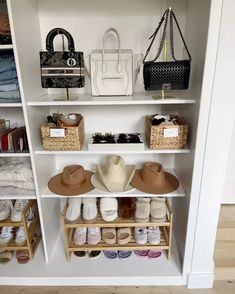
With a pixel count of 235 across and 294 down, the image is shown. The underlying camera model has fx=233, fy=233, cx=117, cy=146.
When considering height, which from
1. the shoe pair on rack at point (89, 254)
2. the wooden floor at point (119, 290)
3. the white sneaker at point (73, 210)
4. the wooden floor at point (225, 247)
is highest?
the white sneaker at point (73, 210)

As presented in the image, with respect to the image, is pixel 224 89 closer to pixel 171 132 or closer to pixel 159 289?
pixel 171 132

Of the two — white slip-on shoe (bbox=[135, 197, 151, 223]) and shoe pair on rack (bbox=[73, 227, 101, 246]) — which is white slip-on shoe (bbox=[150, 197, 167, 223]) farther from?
shoe pair on rack (bbox=[73, 227, 101, 246])

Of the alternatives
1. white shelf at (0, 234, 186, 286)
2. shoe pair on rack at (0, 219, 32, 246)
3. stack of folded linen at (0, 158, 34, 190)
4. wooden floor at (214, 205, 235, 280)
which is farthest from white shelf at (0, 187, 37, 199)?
wooden floor at (214, 205, 235, 280)

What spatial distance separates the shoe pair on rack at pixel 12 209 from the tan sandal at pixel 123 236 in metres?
0.62

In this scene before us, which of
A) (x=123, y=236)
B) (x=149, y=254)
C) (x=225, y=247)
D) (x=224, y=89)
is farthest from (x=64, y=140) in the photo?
(x=225, y=247)

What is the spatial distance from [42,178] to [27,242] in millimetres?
432

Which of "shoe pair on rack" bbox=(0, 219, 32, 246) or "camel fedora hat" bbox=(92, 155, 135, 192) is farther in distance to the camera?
"shoe pair on rack" bbox=(0, 219, 32, 246)

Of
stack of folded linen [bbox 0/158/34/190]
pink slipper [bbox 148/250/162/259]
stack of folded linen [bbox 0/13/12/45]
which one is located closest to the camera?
stack of folded linen [bbox 0/13/12/45]

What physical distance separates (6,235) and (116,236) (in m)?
0.70

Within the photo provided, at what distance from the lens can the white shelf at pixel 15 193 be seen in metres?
1.35

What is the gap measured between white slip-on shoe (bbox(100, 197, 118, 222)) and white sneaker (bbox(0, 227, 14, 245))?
24.3 inches

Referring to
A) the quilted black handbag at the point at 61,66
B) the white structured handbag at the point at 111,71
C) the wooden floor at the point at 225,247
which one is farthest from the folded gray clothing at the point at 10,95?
the wooden floor at the point at 225,247

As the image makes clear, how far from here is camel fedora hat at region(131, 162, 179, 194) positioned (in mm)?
1361

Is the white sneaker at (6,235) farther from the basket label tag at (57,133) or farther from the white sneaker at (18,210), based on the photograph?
the basket label tag at (57,133)
